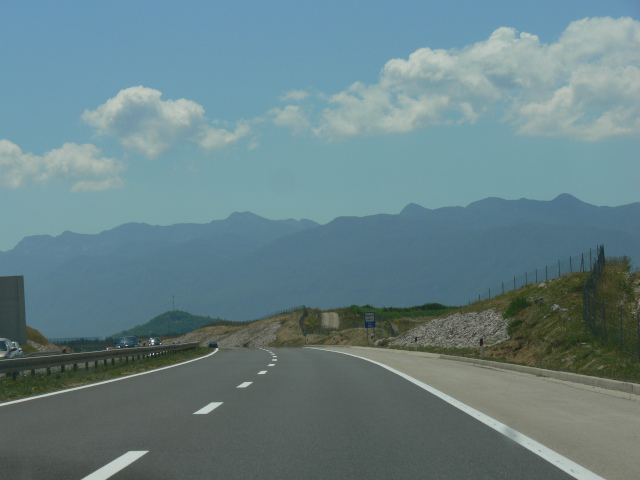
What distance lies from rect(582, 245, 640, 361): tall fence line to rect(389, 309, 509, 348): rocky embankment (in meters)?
10.8

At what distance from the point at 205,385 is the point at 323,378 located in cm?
326

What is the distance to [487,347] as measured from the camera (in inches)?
1539

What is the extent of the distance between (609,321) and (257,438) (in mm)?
19187

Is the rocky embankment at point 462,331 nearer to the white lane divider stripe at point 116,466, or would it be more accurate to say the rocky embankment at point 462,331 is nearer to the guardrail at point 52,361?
the guardrail at point 52,361

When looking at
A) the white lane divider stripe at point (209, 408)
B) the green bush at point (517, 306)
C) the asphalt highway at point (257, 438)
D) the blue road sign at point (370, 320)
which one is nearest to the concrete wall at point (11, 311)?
the green bush at point (517, 306)

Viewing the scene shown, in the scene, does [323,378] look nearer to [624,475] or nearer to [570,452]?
[570,452]

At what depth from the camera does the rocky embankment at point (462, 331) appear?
143 ft

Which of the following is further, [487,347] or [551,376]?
[487,347]

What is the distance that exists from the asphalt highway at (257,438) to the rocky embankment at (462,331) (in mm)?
29239

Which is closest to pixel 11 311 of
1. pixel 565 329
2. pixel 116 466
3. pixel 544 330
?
pixel 544 330

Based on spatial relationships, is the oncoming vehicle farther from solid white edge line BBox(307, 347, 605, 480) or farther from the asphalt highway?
solid white edge line BBox(307, 347, 605, 480)

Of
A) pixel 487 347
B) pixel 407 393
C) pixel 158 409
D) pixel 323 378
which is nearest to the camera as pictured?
pixel 158 409

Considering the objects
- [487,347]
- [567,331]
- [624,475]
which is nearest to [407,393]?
[624,475]

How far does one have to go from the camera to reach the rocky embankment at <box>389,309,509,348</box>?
43537mm
